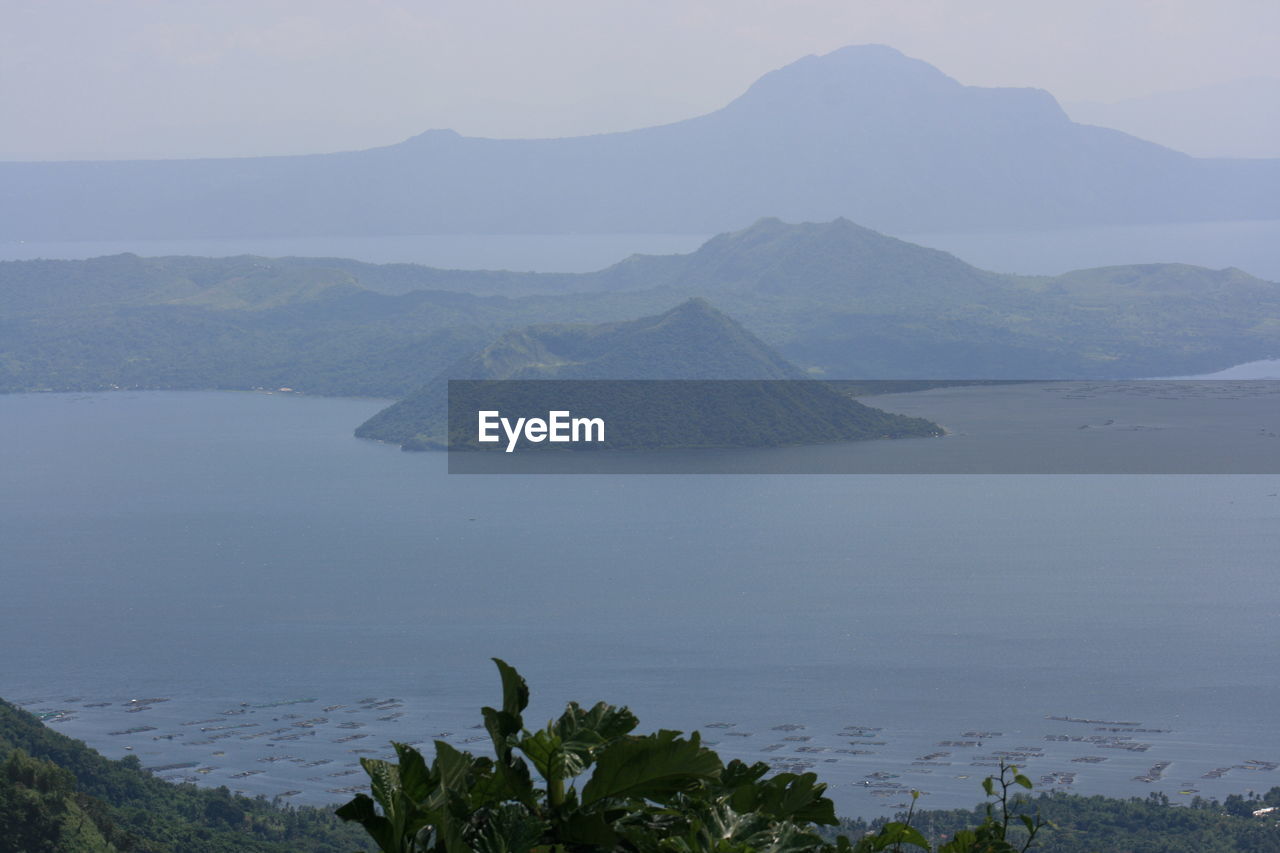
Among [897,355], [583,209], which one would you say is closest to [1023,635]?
[897,355]

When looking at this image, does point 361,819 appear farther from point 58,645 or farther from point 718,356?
point 718,356

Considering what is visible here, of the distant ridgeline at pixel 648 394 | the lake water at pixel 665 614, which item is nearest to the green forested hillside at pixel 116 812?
the lake water at pixel 665 614

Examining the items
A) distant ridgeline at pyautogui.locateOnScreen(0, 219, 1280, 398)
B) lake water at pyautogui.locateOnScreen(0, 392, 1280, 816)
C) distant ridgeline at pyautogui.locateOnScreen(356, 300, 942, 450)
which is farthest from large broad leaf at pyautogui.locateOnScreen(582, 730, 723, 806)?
distant ridgeline at pyautogui.locateOnScreen(0, 219, 1280, 398)

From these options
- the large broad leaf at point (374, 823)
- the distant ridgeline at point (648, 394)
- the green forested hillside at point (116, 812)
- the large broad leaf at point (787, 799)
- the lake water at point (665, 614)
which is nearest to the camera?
the large broad leaf at point (374, 823)

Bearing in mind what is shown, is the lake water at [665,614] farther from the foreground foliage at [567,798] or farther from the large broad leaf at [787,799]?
the foreground foliage at [567,798]

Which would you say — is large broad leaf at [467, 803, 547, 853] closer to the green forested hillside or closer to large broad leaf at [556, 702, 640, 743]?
large broad leaf at [556, 702, 640, 743]
